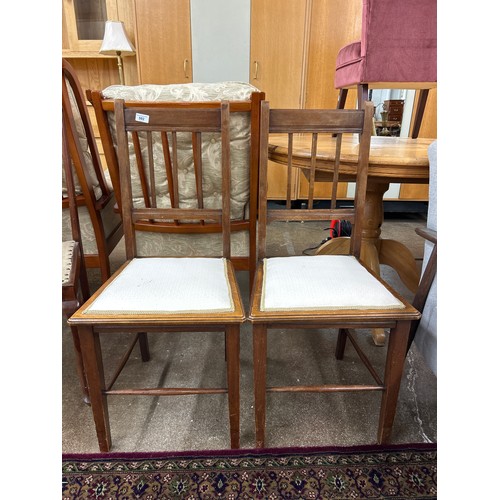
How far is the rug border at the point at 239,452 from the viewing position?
3.51 feet

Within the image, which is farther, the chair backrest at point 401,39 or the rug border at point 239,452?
the chair backrest at point 401,39

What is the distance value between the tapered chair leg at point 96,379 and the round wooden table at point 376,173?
945 mm

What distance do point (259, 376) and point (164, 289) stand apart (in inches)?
14.5

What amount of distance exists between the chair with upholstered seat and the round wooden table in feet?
0.94

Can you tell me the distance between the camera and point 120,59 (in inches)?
130

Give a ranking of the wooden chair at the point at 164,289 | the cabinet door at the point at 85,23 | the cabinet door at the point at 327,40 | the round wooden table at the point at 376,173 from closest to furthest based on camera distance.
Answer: the wooden chair at the point at 164,289 → the round wooden table at the point at 376,173 → the cabinet door at the point at 327,40 → the cabinet door at the point at 85,23

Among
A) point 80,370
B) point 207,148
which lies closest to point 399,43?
point 207,148

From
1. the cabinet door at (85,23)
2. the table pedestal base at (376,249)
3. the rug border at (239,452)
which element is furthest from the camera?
the cabinet door at (85,23)

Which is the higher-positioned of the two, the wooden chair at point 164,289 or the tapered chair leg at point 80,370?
the wooden chair at point 164,289

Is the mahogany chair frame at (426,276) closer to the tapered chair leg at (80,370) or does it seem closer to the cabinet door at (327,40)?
the tapered chair leg at (80,370)

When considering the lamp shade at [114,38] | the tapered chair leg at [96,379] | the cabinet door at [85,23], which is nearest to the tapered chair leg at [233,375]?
the tapered chair leg at [96,379]

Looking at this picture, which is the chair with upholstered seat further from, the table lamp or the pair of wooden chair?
the table lamp

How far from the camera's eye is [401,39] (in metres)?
1.42
